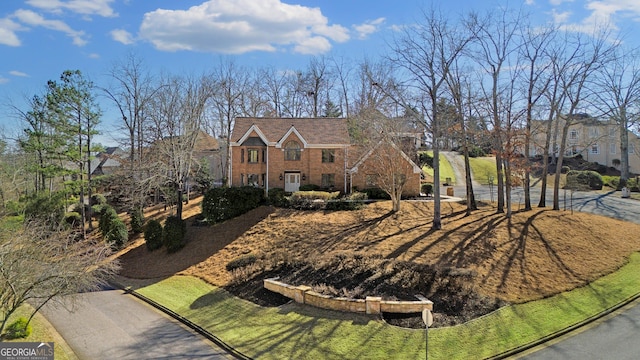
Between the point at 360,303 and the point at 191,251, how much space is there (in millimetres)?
15589

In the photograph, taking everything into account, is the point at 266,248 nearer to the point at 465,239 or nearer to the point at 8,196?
the point at 465,239

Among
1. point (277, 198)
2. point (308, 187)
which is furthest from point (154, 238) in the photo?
point (308, 187)

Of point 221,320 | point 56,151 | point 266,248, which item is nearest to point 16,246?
point 221,320

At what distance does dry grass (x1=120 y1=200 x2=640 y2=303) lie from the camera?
1884 centimetres

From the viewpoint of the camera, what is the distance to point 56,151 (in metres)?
35.3

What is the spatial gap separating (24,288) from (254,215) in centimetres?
1683

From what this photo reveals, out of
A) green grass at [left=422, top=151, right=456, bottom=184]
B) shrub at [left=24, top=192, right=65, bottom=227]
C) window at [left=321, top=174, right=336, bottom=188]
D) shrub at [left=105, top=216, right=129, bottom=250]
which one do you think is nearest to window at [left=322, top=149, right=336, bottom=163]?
window at [left=321, top=174, right=336, bottom=188]

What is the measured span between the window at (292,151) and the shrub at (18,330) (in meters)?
23.7

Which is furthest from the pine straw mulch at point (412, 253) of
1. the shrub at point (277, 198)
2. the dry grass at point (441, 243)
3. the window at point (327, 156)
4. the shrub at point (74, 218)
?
the window at point (327, 156)

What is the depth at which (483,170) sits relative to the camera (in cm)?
5409

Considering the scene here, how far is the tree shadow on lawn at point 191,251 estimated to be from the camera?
26734 millimetres

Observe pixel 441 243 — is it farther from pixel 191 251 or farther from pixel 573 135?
pixel 573 135

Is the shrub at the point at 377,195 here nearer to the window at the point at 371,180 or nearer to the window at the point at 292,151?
the window at the point at 371,180

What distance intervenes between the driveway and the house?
16.8 meters
